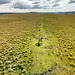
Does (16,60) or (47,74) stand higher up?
(16,60)

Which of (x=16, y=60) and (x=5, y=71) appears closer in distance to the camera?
(x=5, y=71)

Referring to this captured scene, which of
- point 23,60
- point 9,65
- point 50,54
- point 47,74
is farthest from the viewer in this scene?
point 50,54

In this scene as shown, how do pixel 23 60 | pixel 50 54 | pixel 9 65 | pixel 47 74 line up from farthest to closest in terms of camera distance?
pixel 50 54 → pixel 23 60 → pixel 9 65 → pixel 47 74

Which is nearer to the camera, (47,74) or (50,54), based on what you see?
(47,74)

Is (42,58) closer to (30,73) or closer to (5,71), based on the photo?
(30,73)

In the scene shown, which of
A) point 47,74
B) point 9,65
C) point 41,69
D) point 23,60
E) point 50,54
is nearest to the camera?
point 47,74

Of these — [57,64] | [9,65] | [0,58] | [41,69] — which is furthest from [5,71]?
[57,64]

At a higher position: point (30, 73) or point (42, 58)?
point (42, 58)

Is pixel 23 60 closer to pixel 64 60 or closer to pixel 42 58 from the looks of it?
pixel 42 58

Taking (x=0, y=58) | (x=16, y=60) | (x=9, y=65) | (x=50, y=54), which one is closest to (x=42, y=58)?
(x=50, y=54)
